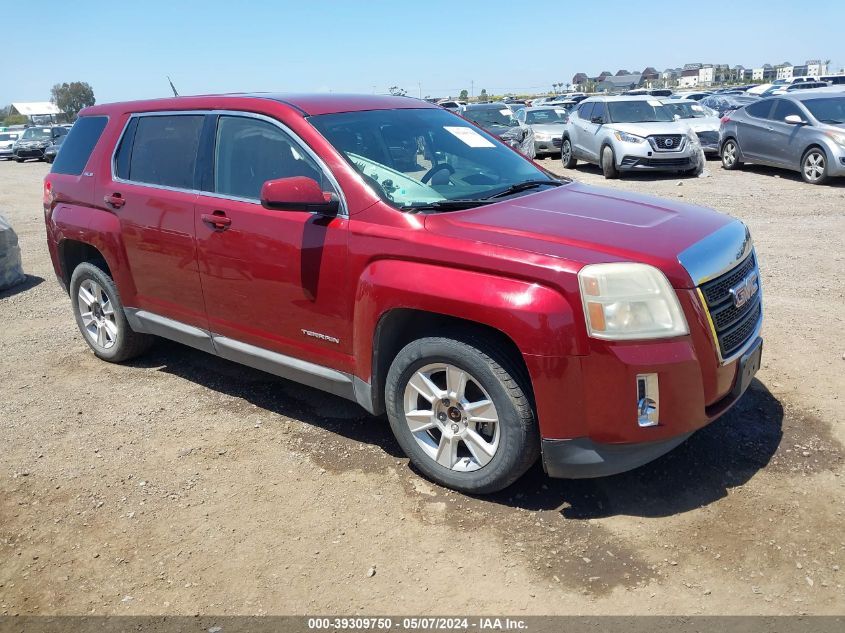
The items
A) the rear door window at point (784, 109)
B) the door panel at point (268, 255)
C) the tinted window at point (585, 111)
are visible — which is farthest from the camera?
the tinted window at point (585, 111)

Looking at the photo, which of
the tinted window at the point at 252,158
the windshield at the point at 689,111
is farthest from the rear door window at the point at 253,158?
the windshield at the point at 689,111

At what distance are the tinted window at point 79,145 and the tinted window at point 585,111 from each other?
511 inches

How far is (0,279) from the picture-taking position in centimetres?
820

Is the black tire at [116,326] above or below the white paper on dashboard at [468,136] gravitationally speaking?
below

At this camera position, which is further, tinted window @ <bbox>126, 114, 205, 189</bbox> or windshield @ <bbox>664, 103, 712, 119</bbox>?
windshield @ <bbox>664, 103, 712, 119</bbox>

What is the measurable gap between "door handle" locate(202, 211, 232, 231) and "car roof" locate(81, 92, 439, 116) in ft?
2.17

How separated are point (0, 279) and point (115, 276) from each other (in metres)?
4.03

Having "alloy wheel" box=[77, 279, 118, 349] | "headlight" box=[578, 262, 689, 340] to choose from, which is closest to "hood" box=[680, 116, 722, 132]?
"alloy wheel" box=[77, 279, 118, 349]

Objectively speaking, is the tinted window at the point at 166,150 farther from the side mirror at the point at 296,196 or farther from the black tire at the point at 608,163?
the black tire at the point at 608,163

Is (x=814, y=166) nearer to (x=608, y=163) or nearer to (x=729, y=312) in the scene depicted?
(x=608, y=163)

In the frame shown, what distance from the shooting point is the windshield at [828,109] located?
1316 centimetres

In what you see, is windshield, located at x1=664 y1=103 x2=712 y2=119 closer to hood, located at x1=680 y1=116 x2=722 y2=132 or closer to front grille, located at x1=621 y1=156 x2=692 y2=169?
hood, located at x1=680 y1=116 x2=722 y2=132

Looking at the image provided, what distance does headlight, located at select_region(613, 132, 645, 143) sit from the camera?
1462 centimetres

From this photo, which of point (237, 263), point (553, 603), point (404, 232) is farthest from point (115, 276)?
point (553, 603)
